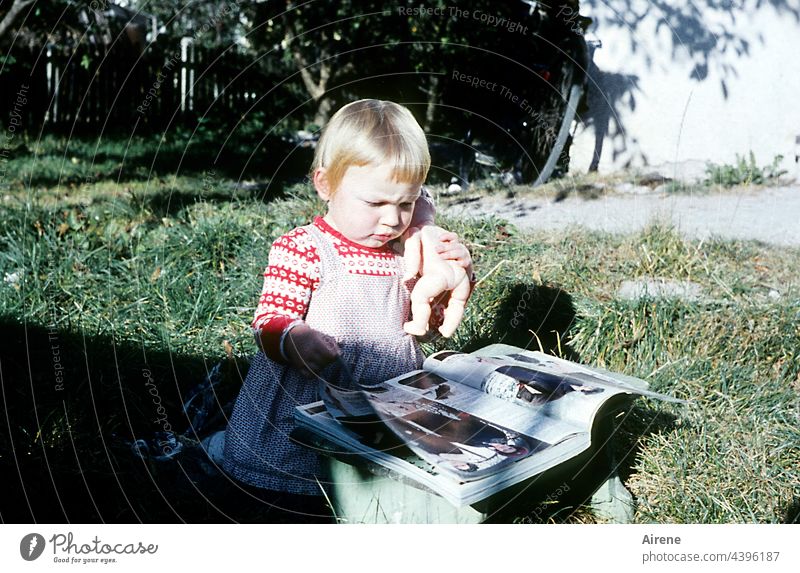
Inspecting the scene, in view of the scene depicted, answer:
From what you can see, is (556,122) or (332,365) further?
(556,122)

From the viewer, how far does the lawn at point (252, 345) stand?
119 centimetres

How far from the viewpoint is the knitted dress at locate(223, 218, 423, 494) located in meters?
1.10

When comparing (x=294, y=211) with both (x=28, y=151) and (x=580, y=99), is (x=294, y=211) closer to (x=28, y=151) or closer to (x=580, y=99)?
(x=580, y=99)

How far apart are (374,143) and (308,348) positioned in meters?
0.28

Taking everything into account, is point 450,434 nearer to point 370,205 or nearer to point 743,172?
point 370,205

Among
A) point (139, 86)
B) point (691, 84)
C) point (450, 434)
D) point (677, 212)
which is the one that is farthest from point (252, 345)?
point (139, 86)

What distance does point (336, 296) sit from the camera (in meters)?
1.10

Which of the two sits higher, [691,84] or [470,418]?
[691,84]

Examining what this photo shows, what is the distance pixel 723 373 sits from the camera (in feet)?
4.37

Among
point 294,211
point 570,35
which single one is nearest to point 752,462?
point 570,35

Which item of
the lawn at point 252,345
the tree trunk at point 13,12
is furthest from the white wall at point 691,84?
the tree trunk at point 13,12

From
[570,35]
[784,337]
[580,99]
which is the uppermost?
[570,35]

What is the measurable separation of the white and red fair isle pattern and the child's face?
0.03m

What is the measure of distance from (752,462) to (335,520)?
2.07 feet
